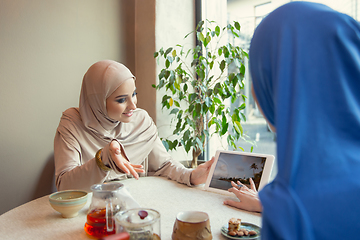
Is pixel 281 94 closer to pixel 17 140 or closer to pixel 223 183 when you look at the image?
pixel 223 183

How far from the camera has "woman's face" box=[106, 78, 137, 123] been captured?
1547 millimetres

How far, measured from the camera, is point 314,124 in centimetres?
52

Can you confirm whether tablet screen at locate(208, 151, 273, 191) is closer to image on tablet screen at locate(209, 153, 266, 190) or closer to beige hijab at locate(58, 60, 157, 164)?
image on tablet screen at locate(209, 153, 266, 190)

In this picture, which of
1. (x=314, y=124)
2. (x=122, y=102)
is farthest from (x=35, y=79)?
(x=314, y=124)

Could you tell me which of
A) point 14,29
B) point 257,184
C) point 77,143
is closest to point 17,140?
point 77,143

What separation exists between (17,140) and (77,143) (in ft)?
1.92

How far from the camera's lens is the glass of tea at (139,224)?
0.66 metres

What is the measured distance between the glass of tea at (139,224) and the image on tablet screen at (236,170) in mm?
615

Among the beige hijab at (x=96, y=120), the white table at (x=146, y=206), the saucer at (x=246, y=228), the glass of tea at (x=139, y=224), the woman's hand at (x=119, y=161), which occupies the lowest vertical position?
the white table at (x=146, y=206)

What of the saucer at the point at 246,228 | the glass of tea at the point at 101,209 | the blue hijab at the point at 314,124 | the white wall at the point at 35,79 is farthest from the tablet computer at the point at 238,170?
the white wall at the point at 35,79

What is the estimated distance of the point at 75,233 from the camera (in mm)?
895

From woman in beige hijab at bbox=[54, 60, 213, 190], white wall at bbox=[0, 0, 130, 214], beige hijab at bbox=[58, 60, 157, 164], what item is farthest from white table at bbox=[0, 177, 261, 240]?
white wall at bbox=[0, 0, 130, 214]

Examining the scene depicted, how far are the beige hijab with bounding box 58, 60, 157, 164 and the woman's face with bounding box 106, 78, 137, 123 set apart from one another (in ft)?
0.07

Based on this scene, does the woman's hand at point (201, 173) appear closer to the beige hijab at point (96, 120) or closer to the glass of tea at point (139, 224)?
the beige hijab at point (96, 120)
